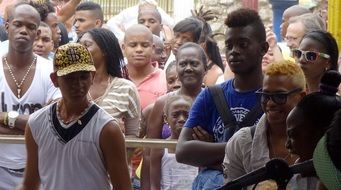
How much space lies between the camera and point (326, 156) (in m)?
2.95

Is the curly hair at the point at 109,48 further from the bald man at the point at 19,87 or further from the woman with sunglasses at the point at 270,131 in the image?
the woman with sunglasses at the point at 270,131

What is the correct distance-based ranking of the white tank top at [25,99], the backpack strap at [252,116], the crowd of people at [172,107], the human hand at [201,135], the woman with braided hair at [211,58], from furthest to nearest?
the woman with braided hair at [211,58], the white tank top at [25,99], the human hand at [201,135], the backpack strap at [252,116], the crowd of people at [172,107]

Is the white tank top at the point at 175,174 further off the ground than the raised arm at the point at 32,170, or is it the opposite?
the raised arm at the point at 32,170

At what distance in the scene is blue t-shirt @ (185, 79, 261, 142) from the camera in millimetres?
5836

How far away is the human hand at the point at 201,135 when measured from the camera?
596 centimetres

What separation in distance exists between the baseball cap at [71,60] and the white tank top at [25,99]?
1.87 metres

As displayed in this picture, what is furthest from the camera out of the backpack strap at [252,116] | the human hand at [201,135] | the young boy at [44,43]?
the young boy at [44,43]

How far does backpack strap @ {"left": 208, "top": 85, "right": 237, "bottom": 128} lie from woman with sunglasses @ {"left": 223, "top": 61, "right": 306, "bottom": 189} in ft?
1.93

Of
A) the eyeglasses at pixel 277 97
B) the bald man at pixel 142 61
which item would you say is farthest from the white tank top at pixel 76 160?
the bald man at pixel 142 61

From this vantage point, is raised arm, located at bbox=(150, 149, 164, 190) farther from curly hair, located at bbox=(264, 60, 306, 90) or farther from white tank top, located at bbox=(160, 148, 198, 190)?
curly hair, located at bbox=(264, 60, 306, 90)

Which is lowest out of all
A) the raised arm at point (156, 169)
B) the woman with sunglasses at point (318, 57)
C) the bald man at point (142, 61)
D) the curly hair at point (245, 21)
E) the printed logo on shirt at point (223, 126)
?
the raised arm at point (156, 169)

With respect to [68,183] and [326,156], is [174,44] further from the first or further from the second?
[326,156]

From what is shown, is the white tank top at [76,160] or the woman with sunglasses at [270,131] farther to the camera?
the white tank top at [76,160]

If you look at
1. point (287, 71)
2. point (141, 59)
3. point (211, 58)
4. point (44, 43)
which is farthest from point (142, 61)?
point (287, 71)
